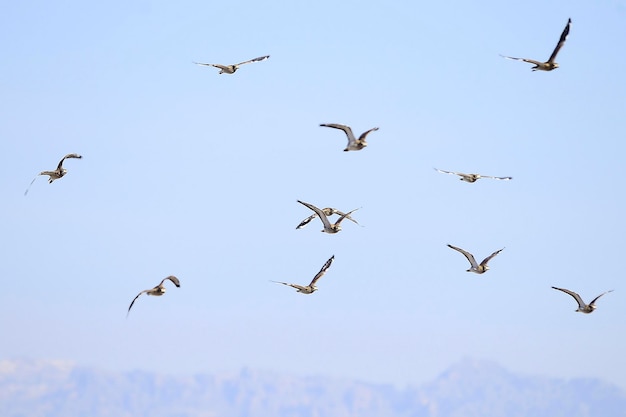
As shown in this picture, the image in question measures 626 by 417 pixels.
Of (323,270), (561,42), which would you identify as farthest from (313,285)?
(561,42)

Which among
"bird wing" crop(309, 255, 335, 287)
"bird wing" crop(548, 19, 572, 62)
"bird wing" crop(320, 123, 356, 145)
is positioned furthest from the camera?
"bird wing" crop(309, 255, 335, 287)

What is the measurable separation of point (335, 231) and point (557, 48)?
14.2 metres

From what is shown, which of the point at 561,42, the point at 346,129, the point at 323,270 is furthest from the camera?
the point at 323,270

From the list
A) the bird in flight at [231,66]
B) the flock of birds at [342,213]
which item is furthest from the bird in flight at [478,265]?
the bird in flight at [231,66]

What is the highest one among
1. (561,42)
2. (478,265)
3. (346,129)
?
(561,42)

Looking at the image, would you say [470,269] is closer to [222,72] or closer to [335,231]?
[335,231]

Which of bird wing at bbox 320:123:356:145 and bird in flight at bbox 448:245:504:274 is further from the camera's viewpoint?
bird in flight at bbox 448:245:504:274

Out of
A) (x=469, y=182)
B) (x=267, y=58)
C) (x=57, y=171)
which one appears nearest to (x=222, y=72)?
(x=267, y=58)

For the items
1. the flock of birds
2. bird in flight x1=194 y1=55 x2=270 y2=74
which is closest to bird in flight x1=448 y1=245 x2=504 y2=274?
Result: the flock of birds

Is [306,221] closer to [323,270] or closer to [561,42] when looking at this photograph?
[323,270]

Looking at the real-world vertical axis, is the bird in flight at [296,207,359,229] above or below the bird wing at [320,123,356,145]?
below

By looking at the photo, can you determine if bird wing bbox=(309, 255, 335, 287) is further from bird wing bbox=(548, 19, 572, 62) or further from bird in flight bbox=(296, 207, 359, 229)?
bird wing bbox=(548, 19, 572, 62)

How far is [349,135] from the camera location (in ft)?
199

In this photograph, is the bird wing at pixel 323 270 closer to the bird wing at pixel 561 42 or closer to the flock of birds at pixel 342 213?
the flock of birds at pixel 342 213
